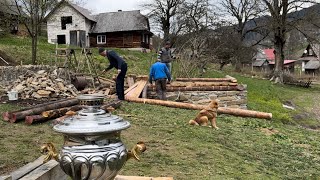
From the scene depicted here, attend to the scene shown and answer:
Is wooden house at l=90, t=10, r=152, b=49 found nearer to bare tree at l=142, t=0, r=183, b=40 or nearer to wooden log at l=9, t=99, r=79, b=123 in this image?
bare tree at l=142, t=0, r=183, b=40

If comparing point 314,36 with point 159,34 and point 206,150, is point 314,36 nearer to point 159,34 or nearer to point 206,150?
point 159,34

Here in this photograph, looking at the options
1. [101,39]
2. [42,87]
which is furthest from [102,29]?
[42,87]

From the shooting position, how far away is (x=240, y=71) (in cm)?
4431

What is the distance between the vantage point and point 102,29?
47656mm

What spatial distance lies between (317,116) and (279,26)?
1560 centimetres

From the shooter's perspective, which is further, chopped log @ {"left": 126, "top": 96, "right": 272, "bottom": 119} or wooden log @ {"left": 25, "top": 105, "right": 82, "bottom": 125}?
chopped log @ {"left": 126, "top": 96, "right": 272, "bottom": 119}

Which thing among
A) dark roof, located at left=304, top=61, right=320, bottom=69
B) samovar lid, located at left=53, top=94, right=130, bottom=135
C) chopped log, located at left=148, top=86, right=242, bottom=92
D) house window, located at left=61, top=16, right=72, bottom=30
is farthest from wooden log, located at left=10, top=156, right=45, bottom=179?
dark roof, located at left=304, top=61, right=320, bottom=69

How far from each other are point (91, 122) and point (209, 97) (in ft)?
37.5

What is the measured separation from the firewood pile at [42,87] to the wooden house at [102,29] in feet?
108

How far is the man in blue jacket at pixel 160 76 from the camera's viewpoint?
41.9ft

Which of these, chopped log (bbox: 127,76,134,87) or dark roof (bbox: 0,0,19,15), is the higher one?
dark roof (bbox: 0,0,19,15)

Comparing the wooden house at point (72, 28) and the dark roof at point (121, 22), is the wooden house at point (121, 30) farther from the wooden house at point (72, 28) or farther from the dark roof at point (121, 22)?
the wooden house at point (72, 28)

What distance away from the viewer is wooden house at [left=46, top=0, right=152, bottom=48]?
1836 inches

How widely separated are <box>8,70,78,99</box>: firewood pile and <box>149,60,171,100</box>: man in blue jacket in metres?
2.69
